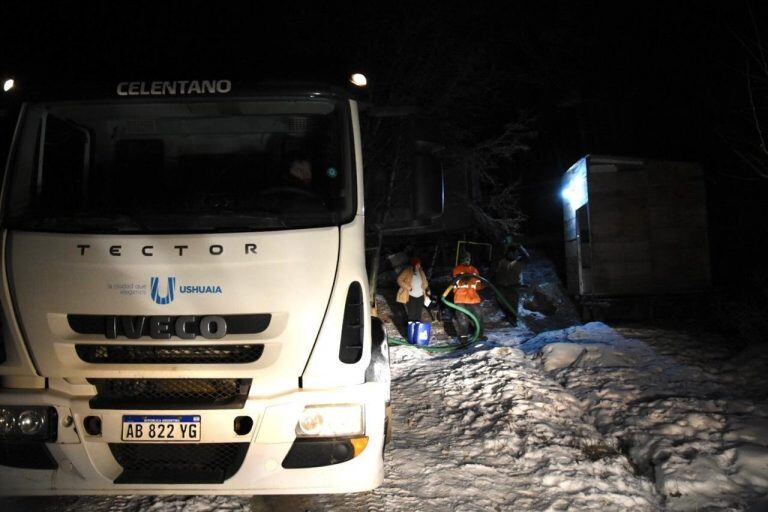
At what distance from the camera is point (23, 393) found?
8.73 feet

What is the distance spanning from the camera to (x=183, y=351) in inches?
110

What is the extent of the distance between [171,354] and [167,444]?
50 cm

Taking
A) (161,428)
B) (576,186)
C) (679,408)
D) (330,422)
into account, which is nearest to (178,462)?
(161,428)

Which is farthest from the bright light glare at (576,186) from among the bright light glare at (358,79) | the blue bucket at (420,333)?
the bright light glare at (358,79)

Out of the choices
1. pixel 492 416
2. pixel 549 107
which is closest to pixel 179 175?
pixel 492 416

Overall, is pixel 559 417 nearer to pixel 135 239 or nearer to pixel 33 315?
pixel 135 239

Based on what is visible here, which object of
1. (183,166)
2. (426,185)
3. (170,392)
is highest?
(183,166)

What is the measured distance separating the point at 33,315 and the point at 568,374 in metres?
5.61

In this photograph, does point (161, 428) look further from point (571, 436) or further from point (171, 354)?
point (571, 436)

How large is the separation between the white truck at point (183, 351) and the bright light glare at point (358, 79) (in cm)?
100

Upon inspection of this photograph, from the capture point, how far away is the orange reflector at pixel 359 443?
2.72 metres

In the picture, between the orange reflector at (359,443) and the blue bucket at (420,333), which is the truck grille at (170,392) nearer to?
the orange reflector at (359,443)

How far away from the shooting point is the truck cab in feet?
8.69

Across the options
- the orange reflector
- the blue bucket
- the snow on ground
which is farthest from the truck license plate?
the blue bucket
